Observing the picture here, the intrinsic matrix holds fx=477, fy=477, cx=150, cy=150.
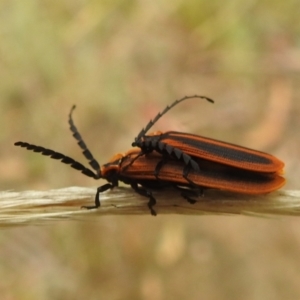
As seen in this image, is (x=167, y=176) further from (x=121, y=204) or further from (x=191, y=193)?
(x=121, y=204)

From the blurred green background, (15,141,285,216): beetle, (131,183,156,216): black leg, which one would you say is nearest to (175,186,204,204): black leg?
(15,141,285,216): beetle

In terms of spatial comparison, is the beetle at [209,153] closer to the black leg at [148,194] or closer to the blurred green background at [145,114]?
the black leg at [148,194]

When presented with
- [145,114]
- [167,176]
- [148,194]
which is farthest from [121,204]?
[145,114]

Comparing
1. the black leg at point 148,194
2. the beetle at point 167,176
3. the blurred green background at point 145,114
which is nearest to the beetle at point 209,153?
the beetle at point 167,176

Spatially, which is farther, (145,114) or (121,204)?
(145,114)

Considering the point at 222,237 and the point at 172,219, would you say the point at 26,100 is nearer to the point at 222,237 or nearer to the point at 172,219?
the point at 172,219

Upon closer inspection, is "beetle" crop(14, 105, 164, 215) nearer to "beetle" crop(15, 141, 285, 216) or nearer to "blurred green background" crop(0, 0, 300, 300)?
"beetle" crop(15, 141, 285, 216)
